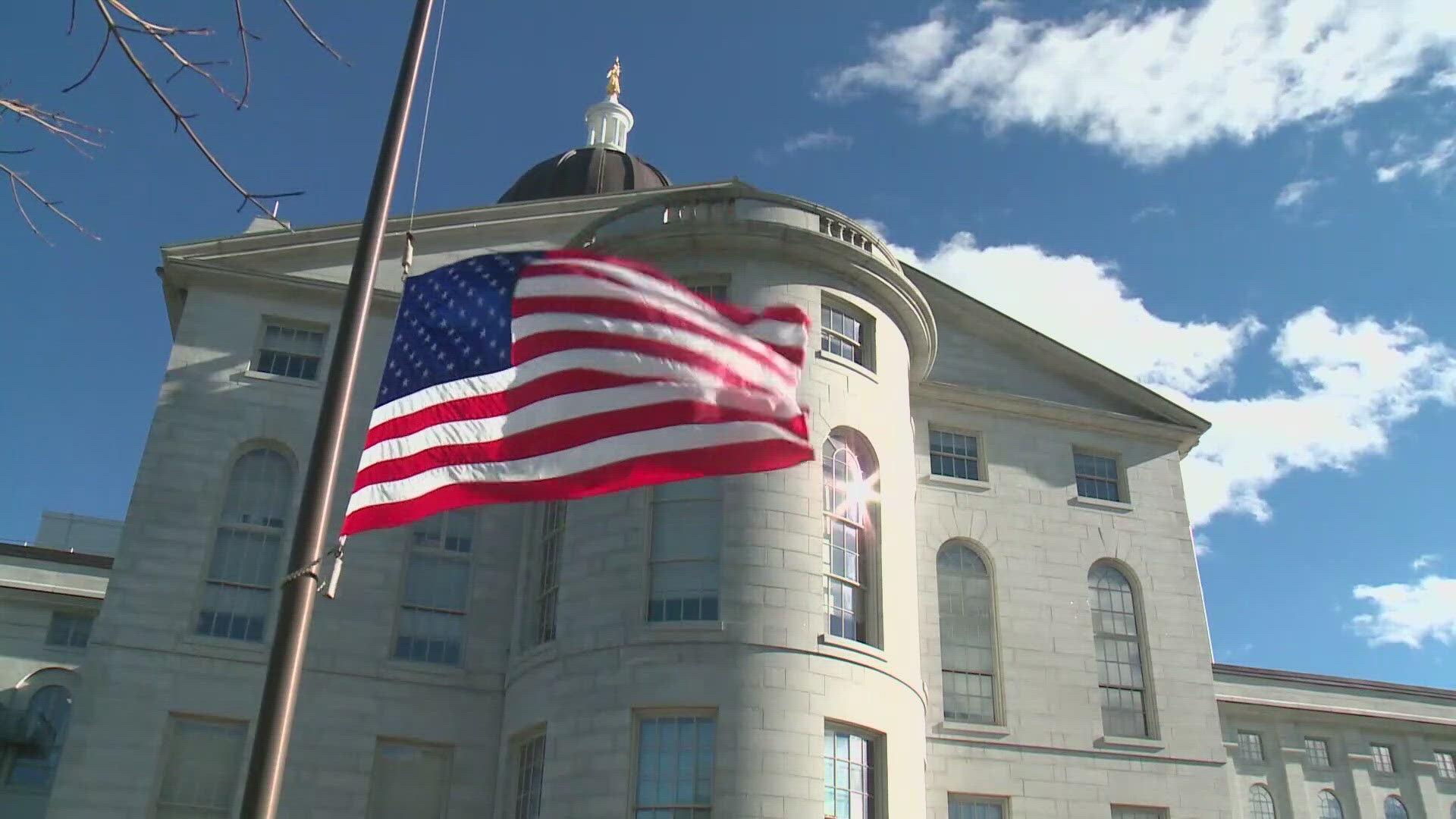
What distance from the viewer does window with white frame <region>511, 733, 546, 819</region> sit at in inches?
738

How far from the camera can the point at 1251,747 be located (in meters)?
42.2

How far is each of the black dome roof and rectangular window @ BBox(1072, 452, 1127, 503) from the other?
14.6 metres

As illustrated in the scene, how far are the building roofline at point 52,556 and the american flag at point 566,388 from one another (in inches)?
1210

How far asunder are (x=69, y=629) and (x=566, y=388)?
32.3 m

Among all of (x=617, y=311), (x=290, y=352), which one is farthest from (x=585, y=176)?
(x=617, y=311)

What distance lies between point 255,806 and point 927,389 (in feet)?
67.8

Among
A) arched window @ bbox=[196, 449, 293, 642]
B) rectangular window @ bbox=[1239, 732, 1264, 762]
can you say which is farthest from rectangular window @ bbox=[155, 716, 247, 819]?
rectangular window @ bbox=[1239, 732, 1264, 762]

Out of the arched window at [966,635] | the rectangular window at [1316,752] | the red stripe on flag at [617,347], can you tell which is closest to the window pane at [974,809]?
the arched window at [966,635]

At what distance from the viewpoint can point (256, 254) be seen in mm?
24453

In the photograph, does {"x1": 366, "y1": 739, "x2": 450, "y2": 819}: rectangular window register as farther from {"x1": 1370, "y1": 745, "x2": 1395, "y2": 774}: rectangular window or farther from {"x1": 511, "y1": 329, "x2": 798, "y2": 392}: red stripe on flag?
{"x1": 1370, "y1": 745, "x2": 1395, "y2": 774}: rectangular window

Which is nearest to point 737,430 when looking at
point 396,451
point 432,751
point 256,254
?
point 396,451

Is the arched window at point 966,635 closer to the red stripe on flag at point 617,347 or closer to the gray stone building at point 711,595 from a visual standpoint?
the gray stone building at point 711,595

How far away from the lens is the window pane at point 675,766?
17.1m

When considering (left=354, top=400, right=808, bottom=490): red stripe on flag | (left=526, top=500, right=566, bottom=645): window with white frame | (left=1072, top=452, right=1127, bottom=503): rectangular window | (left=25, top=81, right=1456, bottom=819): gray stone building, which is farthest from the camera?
(left=1072, top=452, right=1127, bottom=503): rectangular window
